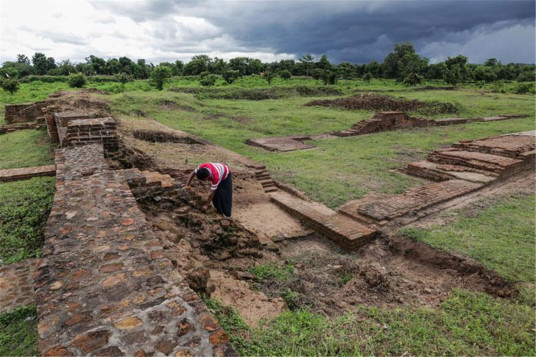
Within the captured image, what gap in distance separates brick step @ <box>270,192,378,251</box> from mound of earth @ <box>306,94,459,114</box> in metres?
16.3

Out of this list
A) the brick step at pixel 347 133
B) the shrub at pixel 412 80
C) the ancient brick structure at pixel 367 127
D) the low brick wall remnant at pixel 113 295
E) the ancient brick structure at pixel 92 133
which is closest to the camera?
the low brick wall remnant at pixel 113 295

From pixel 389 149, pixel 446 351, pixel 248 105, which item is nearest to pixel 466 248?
pixel 446 351

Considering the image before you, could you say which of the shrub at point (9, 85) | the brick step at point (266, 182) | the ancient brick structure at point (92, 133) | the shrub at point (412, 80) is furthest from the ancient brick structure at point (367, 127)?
the shrub at point (9, 85)

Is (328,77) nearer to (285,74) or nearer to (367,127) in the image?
(285,74)

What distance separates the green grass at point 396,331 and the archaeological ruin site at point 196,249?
0.27m

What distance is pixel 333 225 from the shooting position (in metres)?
5.23

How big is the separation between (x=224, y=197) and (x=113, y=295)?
3.13 m

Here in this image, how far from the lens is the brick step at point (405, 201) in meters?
5.67

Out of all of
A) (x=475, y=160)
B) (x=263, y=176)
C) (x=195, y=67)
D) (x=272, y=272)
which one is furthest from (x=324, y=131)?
(x=195, y=67)

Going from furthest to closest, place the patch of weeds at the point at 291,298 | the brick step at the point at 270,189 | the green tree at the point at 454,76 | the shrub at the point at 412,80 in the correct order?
1. the green tree at the point at 454,76
2. the shrub at the point at 412,80
3. the brick step at the point at 270,189
4. the patch of weeds at the point at 291,298

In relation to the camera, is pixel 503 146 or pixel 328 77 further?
pixel 328 77

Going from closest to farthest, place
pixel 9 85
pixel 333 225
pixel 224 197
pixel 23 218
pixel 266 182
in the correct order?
1. pixel 23 218
2. pixel 224 197
3. pixel 333 225
4. pixel 266 182
5. pixel 9 85

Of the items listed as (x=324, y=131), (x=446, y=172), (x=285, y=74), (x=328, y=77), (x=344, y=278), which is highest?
(x=285, y=74)

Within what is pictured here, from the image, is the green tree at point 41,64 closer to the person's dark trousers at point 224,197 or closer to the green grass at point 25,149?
the green grass at point 25,149
